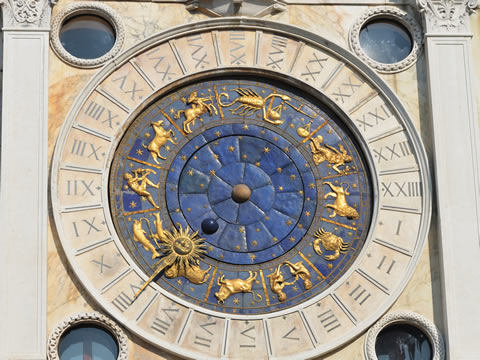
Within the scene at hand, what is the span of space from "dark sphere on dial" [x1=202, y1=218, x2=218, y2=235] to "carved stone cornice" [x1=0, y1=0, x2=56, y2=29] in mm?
2651

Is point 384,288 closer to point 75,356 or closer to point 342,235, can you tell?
point 342,235

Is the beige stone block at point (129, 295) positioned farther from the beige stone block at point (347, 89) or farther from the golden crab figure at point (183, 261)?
the beige stone block at point (347, 89)

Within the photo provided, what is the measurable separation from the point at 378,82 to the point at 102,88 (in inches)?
115

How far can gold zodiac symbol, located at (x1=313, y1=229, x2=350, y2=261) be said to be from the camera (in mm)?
18641

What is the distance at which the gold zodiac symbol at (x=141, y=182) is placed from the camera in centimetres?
1867

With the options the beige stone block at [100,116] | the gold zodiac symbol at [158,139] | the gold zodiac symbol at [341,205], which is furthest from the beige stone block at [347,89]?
the beige stone block at [100,116]

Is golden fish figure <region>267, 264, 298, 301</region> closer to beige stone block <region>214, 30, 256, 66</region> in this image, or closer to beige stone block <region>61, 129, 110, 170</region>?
beige stone block <region>61, 129, 110, 170</region>

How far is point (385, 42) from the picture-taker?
19.5 meters

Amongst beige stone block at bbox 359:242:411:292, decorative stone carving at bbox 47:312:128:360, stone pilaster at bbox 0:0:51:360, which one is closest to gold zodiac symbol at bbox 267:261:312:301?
beige stone block at bbox 359:242:411:292

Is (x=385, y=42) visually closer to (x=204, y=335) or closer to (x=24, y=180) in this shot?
(x=204, y=335)

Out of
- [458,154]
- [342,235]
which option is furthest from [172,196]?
[458,154]

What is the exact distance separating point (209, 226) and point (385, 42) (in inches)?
113

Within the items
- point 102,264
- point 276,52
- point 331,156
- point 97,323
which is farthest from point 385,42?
→ point 97,323

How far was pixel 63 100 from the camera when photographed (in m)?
18.8
